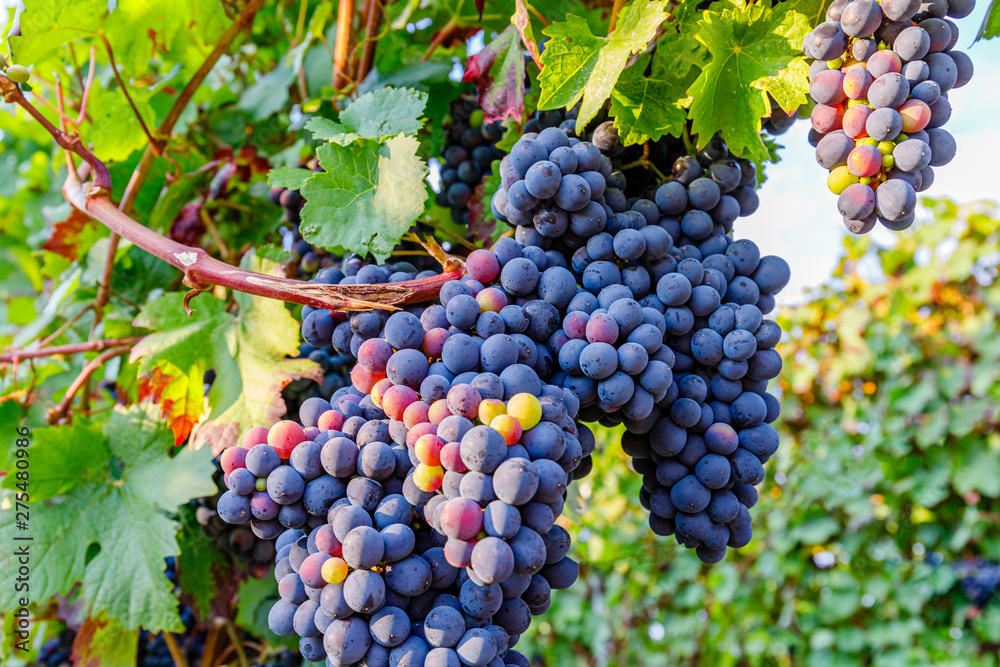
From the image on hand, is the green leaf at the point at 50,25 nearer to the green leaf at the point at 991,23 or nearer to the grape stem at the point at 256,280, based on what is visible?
the grape stem at the point at 256,280

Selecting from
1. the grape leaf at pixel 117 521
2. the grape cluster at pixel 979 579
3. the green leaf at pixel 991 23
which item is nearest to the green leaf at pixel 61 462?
the grape leaf at pixel 117 521

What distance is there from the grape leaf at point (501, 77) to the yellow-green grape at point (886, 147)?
413 millimetres

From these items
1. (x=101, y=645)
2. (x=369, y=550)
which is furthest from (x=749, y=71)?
(x=101, y=645)

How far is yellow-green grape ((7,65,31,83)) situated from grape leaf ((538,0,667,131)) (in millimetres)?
673

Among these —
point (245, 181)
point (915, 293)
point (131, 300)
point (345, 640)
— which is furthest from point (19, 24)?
point (915, 293)

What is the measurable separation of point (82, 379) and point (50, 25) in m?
0.53

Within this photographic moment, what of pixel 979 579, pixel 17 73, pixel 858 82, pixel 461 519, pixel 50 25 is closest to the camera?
pixel 461 519

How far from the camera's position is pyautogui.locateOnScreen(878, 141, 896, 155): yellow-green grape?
0.60 m

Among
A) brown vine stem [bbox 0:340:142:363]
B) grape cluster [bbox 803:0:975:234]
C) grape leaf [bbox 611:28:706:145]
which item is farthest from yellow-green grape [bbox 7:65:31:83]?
grape cluster [bbox 803:0:975:234]

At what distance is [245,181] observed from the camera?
1.23 metres

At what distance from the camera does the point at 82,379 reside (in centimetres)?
103

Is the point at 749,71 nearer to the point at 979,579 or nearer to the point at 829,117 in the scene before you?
the point at 829,117

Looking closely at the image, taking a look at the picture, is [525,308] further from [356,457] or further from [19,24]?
[19,24]

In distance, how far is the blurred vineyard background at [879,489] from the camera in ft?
6.47
